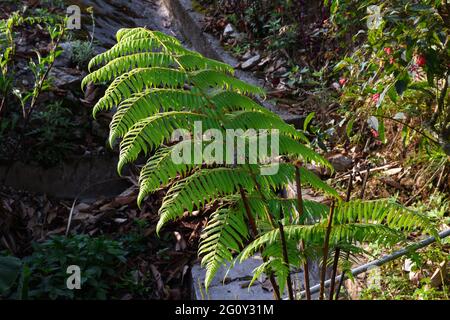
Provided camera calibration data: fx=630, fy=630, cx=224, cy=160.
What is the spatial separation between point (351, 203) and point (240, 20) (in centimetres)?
412

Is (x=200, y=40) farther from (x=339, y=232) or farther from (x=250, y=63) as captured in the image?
(x=339, y=232)

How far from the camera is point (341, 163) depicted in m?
3.71

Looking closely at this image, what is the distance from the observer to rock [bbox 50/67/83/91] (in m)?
4.45

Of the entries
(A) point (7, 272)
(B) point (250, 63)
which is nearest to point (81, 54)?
(B) point (250, 63)

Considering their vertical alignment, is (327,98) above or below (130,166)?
above

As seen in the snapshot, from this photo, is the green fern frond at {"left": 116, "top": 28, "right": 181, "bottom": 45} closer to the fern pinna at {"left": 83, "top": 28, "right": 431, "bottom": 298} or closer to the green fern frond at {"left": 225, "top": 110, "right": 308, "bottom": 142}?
the fern pinna at {"left": 83, "top": 28, "right": 431, "bottom": 298}

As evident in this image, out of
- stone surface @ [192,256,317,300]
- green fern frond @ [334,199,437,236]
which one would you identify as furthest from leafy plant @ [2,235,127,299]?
green fern frond @ [334,199,437,236]

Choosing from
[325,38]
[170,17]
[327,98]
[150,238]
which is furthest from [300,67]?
[170,17]

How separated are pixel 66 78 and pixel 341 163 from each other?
207 centimetres

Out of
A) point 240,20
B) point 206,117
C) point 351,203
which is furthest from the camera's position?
point 240,20

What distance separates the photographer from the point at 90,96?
4445 mm

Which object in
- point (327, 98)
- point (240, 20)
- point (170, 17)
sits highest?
point (170, 17)

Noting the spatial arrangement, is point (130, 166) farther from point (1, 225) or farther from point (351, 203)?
point (351, 203)

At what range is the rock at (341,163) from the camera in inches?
146
